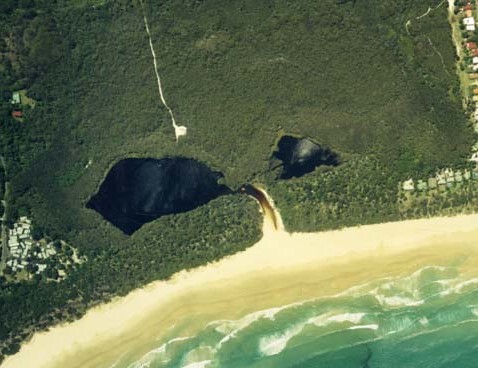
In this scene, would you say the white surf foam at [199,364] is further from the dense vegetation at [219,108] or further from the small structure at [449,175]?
the small structure at [449,175]

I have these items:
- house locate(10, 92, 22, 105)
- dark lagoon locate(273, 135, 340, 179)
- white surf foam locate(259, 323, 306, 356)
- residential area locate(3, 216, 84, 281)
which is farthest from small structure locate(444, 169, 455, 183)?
house locate(10, 92, 22, 105)

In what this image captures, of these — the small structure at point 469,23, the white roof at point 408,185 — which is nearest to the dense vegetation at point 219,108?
the white roof at point 408,185

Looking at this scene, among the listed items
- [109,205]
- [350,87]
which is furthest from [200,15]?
[109,205]

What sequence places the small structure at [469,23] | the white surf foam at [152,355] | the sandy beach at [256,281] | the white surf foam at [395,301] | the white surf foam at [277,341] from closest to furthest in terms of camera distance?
the white surf foam at [152,355] → the sandy beach at [256,281] → the white surf foam at [277,341] → the white surf foam at [395,301] → the small structure at [469,23]

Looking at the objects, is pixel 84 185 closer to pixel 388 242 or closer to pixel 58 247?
pixel 58 247

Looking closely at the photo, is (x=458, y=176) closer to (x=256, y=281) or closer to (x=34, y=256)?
(x=256, y=281)

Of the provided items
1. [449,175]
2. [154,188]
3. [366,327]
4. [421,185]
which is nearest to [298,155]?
[421,185]
